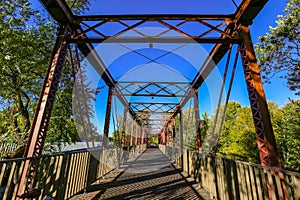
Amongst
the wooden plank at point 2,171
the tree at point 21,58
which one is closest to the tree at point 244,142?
the tree at point 21,58

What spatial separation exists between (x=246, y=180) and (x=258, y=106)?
1.98 metres

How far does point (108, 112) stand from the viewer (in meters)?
9.11

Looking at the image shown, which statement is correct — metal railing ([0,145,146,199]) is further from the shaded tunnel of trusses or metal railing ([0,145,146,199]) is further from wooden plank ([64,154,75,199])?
the shaded tunnel of trusses

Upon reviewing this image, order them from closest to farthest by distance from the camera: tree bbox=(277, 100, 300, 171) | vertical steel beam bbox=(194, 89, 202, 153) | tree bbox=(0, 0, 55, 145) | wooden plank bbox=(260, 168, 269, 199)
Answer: wooden plank bbox=(260, 168, 269, 199), tree bbox=(0, 0, 55, 145), vertical steel beam bbox=(194, 89, 202, 153), tree bbox=(277, 100, 300, 171)

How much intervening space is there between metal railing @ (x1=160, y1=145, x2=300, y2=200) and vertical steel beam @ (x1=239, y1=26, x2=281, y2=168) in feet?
2.89

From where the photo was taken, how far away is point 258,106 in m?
4.18

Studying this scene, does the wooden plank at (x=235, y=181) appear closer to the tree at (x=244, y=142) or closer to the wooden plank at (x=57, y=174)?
the wooden plank at (x=57, y=174)

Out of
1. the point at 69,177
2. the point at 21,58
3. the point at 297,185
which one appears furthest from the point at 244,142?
the point at 21,58

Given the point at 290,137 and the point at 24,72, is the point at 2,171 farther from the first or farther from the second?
the point at 290,137

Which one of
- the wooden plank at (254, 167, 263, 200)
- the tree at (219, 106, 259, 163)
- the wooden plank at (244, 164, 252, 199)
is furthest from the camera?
the tree at (219, 106, 259, 163)

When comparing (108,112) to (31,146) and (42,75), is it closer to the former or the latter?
(42,75)

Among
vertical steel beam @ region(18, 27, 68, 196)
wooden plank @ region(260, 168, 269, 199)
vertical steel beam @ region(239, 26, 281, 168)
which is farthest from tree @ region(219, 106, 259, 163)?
vertical steel beam @ region(18, 27, 68, 196)

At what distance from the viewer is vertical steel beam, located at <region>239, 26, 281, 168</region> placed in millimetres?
3758

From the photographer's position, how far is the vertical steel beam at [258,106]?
376 cm
